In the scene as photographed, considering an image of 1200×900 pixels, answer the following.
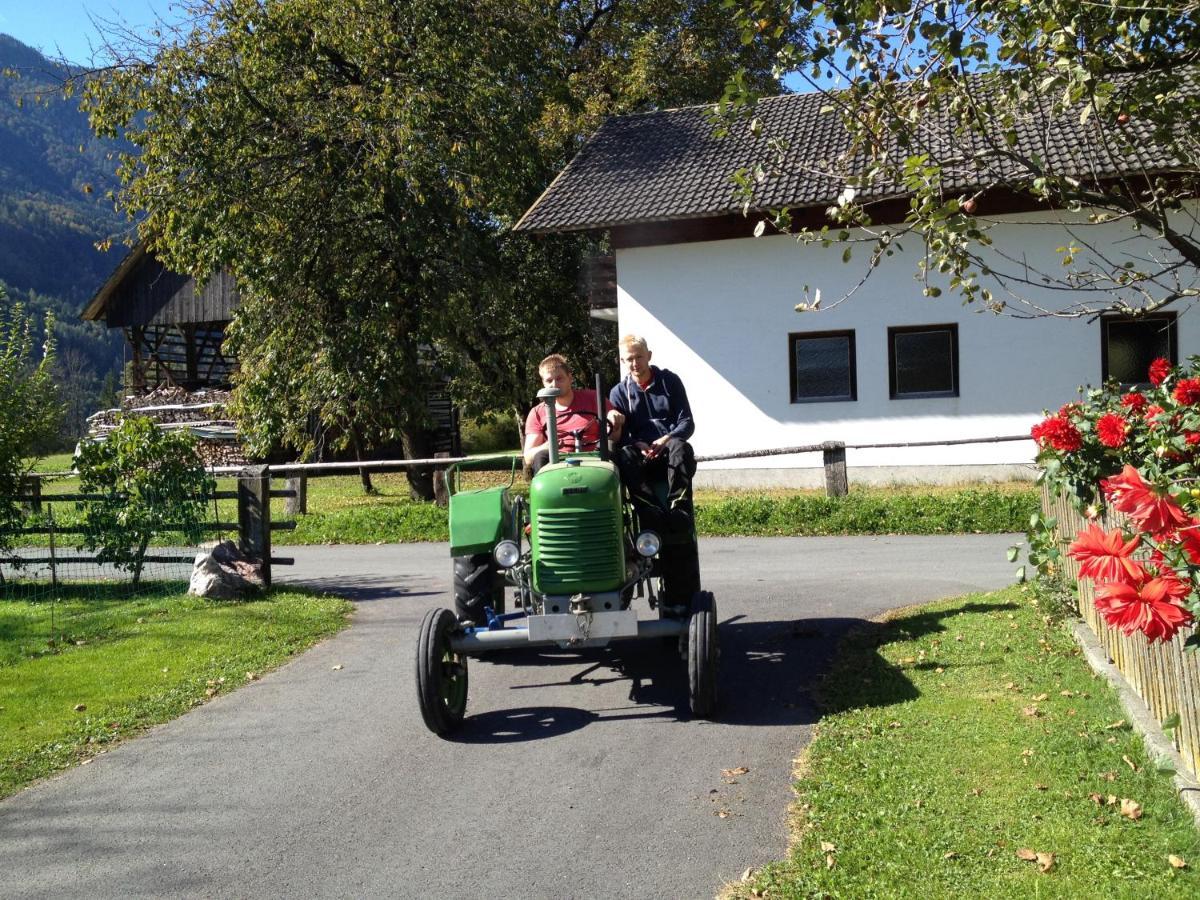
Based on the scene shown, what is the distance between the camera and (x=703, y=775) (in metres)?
5.67

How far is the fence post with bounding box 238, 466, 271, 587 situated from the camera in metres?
11.9

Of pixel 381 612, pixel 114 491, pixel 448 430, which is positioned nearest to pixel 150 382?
pixel 448 430

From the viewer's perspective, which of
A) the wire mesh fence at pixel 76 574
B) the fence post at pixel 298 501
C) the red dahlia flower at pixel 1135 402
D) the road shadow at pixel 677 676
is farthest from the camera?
the fence post at pixel 298 501

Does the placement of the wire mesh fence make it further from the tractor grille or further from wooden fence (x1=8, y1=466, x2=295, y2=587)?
the tractor grille

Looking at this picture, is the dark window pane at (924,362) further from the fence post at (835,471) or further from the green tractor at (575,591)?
the green tractor at (575,591)

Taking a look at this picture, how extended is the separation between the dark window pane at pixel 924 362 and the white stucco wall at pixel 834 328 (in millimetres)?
268

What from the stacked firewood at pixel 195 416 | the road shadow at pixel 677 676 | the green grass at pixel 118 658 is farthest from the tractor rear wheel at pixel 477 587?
the stacked firewood at pixel 195 416

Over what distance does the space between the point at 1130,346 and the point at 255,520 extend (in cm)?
1430

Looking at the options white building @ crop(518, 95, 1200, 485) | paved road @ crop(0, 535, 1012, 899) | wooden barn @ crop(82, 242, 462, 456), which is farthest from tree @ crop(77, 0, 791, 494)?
wooden barn @ crop(82, 242, 462, 456)

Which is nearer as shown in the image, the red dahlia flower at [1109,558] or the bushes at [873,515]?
the red dahlia flower at [1109,558]

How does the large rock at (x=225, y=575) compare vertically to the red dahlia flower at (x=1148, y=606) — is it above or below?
below

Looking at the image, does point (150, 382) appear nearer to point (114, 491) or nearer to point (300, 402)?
point (300, 402)

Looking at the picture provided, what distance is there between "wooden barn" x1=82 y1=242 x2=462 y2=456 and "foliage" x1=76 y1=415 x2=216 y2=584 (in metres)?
24.6

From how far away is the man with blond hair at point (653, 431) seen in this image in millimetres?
7137
